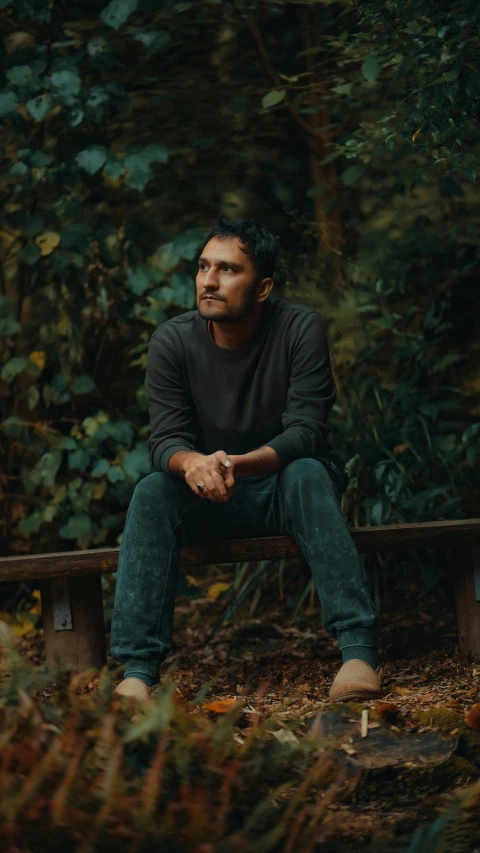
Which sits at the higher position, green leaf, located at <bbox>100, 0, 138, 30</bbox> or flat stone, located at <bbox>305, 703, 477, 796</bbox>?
green leaf, located at <bbox>100, 0, 138, 30</bbox>

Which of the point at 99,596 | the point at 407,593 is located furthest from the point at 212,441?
the point at 407,593

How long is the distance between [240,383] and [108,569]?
69cm

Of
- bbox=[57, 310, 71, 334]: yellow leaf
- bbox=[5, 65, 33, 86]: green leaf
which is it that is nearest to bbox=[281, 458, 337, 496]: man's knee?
bbox=[57, 310, 71, 334]: yellow leaf

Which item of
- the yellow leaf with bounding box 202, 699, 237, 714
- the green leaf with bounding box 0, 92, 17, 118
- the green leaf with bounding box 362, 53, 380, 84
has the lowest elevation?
the yellow leaf with bounding box 202, 699, 237, 714

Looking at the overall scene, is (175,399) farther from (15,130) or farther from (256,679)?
(15,130)

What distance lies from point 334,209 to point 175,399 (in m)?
2.36

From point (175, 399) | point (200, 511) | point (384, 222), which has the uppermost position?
point (384, 222)

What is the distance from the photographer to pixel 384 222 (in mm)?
5090

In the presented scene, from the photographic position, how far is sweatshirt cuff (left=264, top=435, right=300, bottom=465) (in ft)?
10.0

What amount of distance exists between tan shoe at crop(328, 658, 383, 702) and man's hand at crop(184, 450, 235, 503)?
22.2 inches

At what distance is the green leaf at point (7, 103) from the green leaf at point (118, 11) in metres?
0.43

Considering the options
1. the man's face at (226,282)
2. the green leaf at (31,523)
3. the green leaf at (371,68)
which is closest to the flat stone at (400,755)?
the man's face at (226,282)

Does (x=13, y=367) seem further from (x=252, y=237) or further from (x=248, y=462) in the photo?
(x=248, y=462)

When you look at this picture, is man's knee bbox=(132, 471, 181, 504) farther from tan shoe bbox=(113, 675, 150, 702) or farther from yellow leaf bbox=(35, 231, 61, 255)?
yellow leaf bbox=(35, 231, 61, 255)
